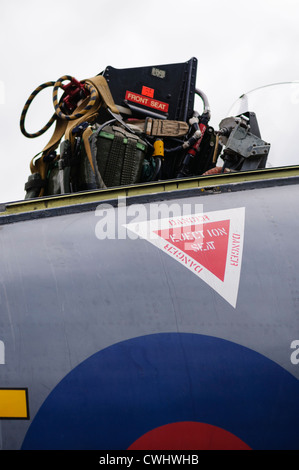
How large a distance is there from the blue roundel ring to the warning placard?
1.04 ft

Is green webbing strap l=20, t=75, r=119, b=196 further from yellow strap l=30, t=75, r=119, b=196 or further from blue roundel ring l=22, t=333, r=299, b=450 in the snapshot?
blue roundel ring l=22, t=333, r=299, b=450

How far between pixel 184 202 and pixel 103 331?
0.86 meters

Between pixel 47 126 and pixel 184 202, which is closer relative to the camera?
pixel 184 202

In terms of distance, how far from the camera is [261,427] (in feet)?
8.13

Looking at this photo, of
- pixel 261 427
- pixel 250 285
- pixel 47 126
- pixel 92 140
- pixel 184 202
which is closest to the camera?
pixel 261 427

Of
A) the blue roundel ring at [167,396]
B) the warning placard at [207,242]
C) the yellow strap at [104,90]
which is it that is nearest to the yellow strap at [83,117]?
the yellow strap at [104,90]

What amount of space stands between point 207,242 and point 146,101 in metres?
2.29

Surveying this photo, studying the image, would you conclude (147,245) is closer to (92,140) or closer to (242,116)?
(92,140)

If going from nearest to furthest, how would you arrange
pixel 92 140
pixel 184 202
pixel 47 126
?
pixel 184 202 < pixel 92 140 < pixel 47 126

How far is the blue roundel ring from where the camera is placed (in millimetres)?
2480

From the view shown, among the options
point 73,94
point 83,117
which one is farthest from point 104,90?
point 83,117

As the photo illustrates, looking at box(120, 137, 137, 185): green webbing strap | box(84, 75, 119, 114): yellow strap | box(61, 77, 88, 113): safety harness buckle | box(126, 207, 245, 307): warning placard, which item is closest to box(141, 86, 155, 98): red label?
box(84, 75, 119, 114): yellow strap

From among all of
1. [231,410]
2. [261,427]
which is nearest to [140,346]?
[231,410]
